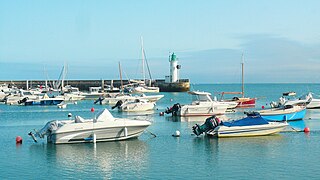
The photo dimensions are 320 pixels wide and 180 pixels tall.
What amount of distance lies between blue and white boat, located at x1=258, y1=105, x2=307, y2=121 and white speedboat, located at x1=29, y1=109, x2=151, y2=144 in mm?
13802

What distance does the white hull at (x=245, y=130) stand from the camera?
29.6 meters

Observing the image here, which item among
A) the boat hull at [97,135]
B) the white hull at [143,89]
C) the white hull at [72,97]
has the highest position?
the white hull at [143,89]

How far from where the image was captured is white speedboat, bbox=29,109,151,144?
27.6 m

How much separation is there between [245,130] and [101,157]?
387 inches

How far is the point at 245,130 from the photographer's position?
2984cm

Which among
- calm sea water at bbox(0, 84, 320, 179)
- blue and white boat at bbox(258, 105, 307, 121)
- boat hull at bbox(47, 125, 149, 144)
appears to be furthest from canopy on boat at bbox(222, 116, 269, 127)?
blue and white boat at bbox(258, 105, 307, 121)

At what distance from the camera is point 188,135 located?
31.9 m

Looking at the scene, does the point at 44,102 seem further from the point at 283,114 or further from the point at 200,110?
the point at 283,114

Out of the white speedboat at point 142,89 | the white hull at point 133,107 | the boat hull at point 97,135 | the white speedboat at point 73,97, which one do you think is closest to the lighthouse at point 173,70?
the white speedboat at point 142,89

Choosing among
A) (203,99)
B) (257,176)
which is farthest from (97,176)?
(203,99)

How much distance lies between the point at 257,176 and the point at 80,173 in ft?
23.8

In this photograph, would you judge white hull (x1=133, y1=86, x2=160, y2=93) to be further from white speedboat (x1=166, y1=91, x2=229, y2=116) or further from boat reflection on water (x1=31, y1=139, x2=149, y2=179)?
boat reflection on water (x1=31, y1=139, x2=149, y2=179)

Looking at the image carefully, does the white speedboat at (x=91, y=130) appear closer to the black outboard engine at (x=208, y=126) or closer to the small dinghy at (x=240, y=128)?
the black outboard engine at (x=208, y=126)

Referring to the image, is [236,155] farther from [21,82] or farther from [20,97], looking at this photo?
[21,82]
